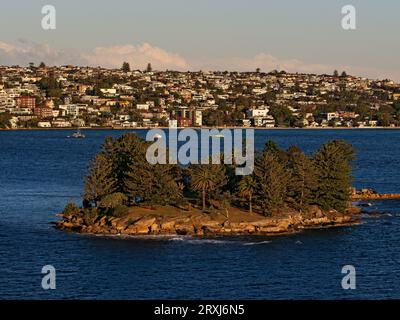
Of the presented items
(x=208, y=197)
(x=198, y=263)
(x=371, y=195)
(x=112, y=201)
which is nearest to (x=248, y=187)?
(x=208, y=197)

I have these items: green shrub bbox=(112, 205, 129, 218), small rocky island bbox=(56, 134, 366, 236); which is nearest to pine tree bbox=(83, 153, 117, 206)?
small rocky island bbox=(56, 134, 366, 236)

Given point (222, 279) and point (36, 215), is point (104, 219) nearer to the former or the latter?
point (36, 215)

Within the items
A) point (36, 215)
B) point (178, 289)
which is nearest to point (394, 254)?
point (178, 289)

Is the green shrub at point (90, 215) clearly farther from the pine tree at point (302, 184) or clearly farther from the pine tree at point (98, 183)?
the pine tree at point (302, 184)

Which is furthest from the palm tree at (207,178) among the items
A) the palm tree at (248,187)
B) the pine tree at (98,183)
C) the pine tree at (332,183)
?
the pine tree at (332,183)

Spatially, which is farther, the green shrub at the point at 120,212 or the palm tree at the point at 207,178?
the palm tree at the point at 207,178

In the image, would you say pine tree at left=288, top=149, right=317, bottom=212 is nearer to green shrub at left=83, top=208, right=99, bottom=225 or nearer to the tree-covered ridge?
the tree-covered ridge

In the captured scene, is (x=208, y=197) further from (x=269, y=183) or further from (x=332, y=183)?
(x=332, y=183)
